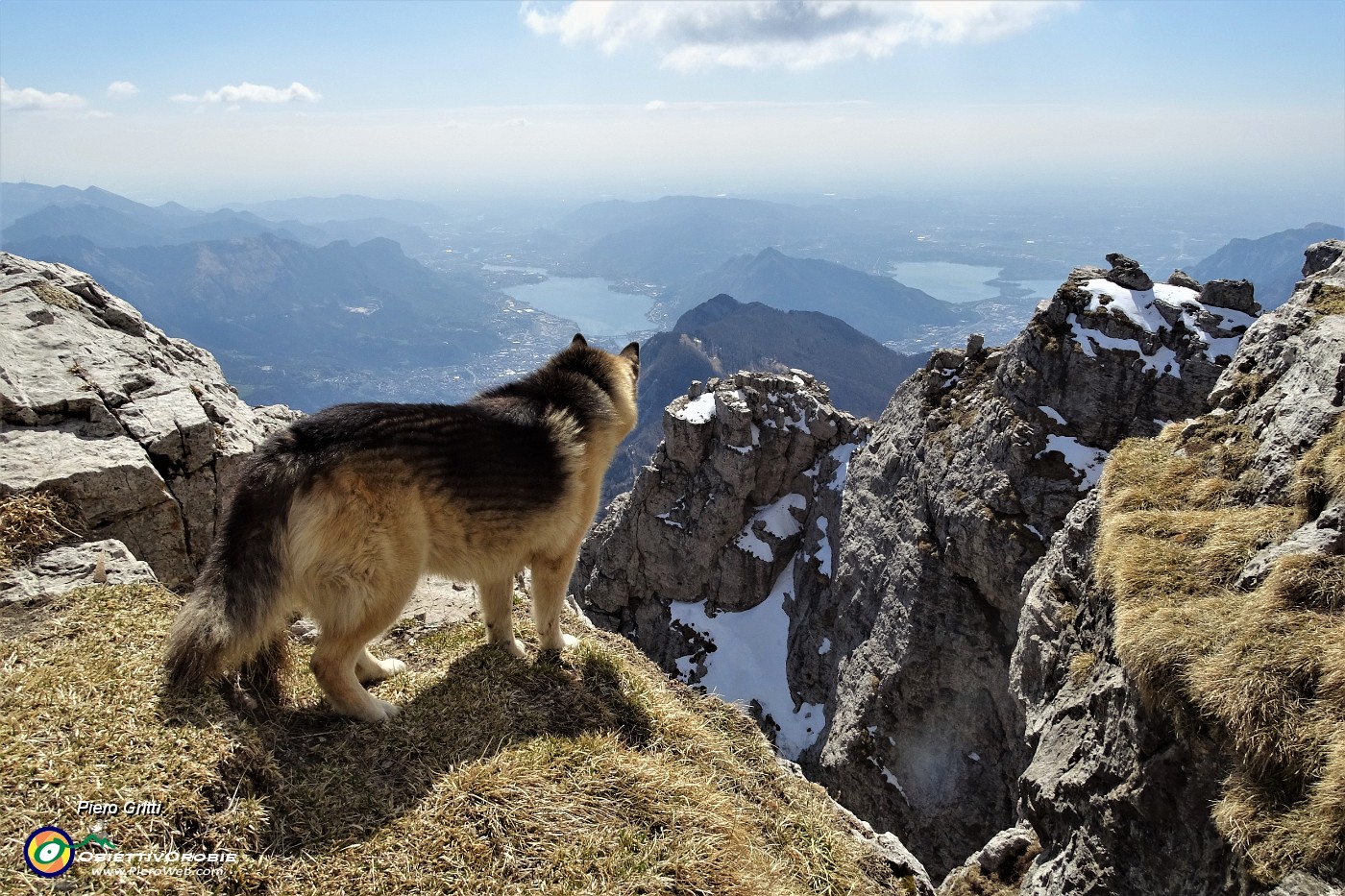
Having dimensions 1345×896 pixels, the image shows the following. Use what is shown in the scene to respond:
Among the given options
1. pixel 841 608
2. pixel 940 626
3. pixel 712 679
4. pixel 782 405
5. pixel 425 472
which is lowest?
pixel 712 679

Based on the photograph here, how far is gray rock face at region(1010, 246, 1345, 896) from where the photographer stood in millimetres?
6055

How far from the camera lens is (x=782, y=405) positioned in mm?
67000

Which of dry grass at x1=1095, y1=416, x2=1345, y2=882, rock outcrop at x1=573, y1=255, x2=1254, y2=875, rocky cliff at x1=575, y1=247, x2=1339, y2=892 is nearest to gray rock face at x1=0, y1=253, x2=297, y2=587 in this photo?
dry grass at x1=1095, y1=416, x2=1345, y2=882

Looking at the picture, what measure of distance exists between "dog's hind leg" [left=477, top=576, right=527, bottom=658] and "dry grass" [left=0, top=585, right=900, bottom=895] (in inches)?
25.5

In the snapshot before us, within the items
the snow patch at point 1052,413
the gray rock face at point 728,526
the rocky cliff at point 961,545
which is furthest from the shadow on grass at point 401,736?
the gray rock face at point 728,526

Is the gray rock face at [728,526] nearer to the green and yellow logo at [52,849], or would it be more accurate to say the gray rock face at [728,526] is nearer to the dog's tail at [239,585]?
the dog's tail at [239,585]

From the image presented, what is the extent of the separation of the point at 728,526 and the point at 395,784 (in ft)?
201

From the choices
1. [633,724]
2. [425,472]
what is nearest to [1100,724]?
[633,724]

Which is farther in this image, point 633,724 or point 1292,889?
point 633,724

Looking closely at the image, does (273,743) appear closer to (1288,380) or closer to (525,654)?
(525,654)

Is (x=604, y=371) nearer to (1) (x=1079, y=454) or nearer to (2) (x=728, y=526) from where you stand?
(1) (x=1079, y=454)

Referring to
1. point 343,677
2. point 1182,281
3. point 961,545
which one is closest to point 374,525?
point 343,677

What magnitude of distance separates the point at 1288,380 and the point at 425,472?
11.5 meters

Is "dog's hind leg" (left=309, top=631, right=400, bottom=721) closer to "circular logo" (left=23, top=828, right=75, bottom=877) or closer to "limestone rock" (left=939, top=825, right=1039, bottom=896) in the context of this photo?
"circular logo" (left=23, top=828, right=75, bottom=877)
